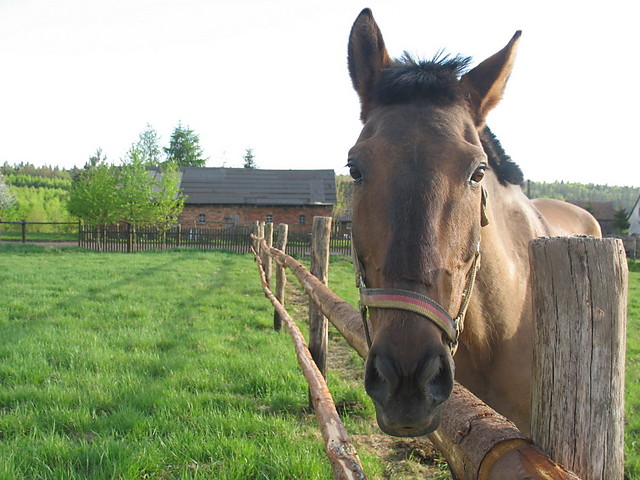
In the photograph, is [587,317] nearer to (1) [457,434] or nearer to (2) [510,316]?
(1) [457,434]

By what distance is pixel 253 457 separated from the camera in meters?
3.09

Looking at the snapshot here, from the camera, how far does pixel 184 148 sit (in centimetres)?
6531

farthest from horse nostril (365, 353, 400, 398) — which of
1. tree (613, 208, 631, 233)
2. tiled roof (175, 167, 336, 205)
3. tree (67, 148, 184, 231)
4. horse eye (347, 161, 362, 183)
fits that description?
tree (613, 208, 631, 233)

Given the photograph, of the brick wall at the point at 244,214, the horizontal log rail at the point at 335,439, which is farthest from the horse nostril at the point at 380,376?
the brick wall at the point at 244,214

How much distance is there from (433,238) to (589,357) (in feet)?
2.11

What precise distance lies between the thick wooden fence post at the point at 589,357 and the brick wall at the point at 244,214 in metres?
34.7

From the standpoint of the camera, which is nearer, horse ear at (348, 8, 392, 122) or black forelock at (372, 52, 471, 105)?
black forelock at (372, 52, 471, 105)

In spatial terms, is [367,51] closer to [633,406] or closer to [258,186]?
[633,406]

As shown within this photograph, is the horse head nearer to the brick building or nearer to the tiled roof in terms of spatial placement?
the brick building

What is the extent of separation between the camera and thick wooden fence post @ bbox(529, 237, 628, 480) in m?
1.00

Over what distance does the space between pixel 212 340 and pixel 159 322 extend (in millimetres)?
1486

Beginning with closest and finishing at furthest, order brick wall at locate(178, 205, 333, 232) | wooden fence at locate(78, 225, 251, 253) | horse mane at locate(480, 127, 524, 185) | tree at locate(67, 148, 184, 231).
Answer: horse mane at locate(480, 127, 524, 185)
wooden fence at locate(78, 225, 251, 253)
tree at locate(67, 148, 184, 231)
brick wall at locate(178, 205, 333, 232)

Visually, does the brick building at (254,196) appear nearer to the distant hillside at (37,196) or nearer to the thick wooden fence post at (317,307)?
the distant hillside at (37,196)

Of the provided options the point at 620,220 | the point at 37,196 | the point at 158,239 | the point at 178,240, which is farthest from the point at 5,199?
the point at 620,220
